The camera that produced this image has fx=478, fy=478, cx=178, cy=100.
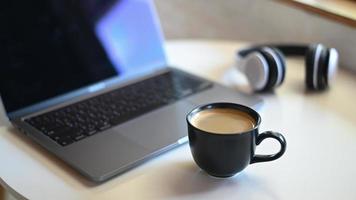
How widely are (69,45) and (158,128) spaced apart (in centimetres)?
24

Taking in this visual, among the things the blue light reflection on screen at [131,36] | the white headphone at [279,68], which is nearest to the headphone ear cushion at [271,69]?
the white headphone at [279,68]

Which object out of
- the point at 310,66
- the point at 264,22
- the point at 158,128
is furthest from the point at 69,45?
the point at 264,22

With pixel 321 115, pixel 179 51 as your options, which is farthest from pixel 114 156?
pixel 179 51

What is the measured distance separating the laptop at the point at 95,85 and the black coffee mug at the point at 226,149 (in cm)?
9

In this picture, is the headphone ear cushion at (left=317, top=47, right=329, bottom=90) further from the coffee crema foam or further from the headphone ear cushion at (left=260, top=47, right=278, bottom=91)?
the coffee crema foam

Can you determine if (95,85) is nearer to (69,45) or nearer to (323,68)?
(69,45)

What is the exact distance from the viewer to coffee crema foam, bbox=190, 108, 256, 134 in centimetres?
64

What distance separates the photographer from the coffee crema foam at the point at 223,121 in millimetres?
637

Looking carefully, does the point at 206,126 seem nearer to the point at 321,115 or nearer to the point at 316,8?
the point at 321,115

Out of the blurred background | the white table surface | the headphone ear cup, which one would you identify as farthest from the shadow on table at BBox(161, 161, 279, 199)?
the blurred background

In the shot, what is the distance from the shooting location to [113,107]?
815mm

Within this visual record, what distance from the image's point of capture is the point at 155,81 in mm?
913

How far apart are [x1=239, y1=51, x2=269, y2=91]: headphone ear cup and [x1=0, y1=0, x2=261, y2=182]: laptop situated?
0.14ft

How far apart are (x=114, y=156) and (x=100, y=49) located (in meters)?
0.29
